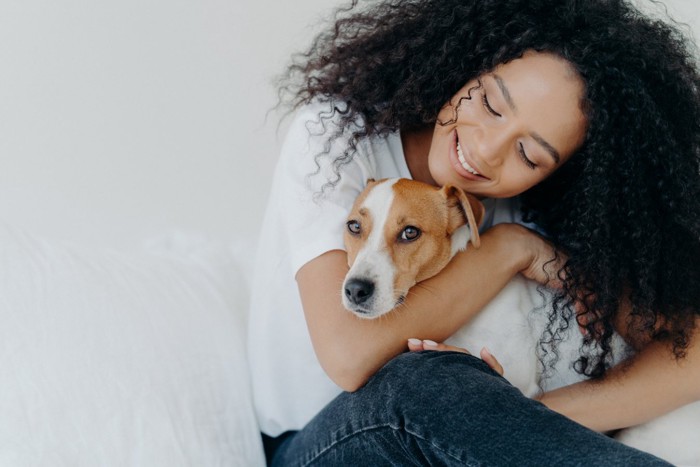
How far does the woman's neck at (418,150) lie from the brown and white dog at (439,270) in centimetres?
18

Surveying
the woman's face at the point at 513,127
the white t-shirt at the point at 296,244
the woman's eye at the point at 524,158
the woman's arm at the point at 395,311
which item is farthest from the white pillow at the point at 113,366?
the woman's eye at the point at 524,158

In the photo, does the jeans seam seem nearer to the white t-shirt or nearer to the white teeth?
the white t-shirt

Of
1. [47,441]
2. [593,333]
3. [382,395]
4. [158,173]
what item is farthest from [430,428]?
[158,173]

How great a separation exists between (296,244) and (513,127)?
0.55m

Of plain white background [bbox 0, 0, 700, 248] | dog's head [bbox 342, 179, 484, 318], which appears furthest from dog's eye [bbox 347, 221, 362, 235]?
plain white background [bbox 0, 0, 700, 248]

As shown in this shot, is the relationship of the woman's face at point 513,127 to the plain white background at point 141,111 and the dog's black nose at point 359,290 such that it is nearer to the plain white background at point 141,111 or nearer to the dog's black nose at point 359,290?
the dog's black nose at point 359,290

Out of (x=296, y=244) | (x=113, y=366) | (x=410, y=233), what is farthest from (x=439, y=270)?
(x=113, y=366)

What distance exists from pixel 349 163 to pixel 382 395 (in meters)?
0.57

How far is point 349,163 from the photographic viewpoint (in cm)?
185

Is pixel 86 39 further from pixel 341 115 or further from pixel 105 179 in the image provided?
pixel 341 115

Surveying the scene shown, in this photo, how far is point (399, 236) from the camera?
175 cm

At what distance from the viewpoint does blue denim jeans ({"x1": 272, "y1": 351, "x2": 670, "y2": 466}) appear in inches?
54.6

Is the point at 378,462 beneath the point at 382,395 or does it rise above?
beneath

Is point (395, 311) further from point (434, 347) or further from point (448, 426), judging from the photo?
point (448, 426)
